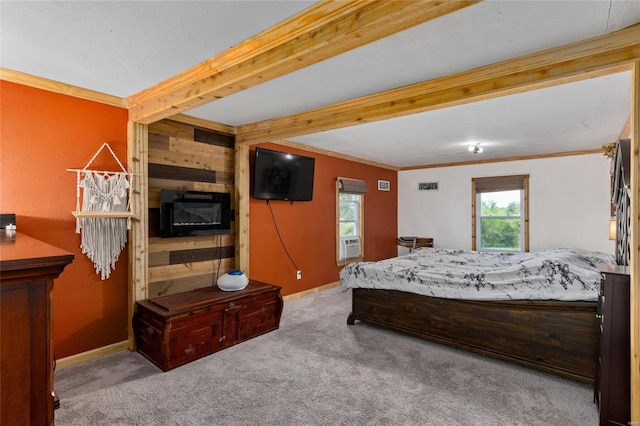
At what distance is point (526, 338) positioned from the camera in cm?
268

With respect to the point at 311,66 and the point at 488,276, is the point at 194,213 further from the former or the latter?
the point at 488,276

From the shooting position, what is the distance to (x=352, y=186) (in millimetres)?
5691

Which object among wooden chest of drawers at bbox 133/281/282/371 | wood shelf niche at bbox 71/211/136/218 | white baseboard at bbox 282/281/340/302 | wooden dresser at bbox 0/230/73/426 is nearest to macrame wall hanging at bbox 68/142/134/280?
wood shelf niche at bbox 71/211/136/218

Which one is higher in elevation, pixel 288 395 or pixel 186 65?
pixel 186 65

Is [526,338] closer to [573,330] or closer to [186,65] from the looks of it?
[573,330]

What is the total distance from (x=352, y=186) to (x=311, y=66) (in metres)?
3.53

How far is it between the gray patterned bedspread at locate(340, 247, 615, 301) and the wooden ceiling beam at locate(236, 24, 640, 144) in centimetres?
149

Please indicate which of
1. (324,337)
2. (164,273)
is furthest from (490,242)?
(164,273)

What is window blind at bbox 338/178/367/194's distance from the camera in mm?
5539

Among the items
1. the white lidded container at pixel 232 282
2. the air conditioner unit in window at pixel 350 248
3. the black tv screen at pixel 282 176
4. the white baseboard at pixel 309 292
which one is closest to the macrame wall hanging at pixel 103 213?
the white lidded container at pixel 232 282

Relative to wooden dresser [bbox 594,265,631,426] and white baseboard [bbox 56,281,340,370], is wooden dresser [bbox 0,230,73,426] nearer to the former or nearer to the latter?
white baseboard [bbox 56,281,340,370]

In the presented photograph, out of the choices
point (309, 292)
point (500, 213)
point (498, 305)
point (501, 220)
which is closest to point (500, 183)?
point (500, 213)

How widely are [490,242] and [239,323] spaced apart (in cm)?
489

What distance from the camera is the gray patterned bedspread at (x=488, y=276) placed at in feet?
8.45
